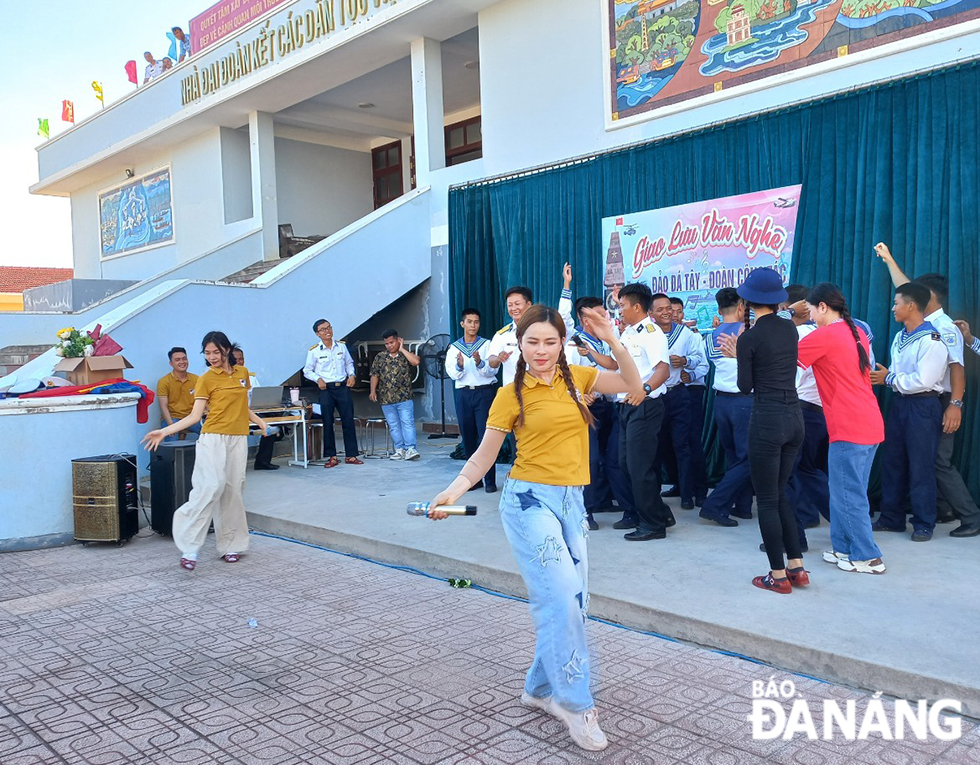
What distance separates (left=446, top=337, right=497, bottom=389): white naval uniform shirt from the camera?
27.2ft

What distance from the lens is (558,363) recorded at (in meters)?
3.44

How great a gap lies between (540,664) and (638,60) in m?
7.77

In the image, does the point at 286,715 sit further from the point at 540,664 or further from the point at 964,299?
the point at 964,299

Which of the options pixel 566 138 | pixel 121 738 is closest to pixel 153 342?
pixel 566 138

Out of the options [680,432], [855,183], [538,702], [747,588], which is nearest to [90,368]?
[680,432]

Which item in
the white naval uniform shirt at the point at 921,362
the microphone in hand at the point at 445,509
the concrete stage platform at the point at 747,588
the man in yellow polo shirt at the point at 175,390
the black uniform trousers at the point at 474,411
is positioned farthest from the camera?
the man in yellow polo shirt at the point at 175,390

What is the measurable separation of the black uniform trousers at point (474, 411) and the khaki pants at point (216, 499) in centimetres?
263

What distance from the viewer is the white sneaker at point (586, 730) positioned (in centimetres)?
308

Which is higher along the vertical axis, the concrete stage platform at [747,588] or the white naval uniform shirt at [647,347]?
the white naval uniform shirt at [647,347]

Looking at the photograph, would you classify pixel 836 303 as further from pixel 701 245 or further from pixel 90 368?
pixel 90 368

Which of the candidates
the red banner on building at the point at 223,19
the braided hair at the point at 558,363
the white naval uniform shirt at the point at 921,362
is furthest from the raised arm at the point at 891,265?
the red banner on building at the point at 223,19

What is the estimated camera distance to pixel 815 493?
595 cm

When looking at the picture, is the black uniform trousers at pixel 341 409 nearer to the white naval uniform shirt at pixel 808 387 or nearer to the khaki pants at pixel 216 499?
the khaki pants at pixel 216 499

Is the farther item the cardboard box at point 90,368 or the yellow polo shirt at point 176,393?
the yellow polo shirt at point 176,393
